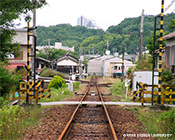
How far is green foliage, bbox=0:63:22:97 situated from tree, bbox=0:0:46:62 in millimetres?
1329

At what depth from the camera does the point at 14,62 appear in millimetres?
29344

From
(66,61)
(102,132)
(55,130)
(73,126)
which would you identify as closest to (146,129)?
(102,132)

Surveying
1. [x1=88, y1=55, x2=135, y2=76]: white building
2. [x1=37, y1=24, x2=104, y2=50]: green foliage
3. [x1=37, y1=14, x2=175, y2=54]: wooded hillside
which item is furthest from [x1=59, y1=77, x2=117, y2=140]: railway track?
[x1=37, y1=24, x2=104, y2=50]: green foliage

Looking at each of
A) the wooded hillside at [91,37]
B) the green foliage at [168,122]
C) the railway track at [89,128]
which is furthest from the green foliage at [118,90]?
the wooded hillside at [91,37]

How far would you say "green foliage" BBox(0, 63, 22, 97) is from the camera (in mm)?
9066

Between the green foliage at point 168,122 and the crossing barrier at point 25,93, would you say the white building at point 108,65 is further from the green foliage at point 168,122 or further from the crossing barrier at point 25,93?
the green foliage at point 168,122

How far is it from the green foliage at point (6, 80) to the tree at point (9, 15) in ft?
4.36

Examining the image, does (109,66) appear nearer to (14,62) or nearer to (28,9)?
(14,62)

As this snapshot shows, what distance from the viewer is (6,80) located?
9.19m

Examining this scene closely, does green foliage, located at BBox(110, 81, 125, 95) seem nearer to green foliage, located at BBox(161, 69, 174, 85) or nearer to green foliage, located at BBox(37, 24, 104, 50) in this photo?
green foliage, located at BBox(161, 69, 174, 85)

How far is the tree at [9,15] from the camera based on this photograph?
9164 mm

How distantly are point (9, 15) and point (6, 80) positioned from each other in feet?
8.48

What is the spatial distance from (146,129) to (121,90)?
1270cm

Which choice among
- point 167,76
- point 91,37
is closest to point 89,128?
point 167,76
